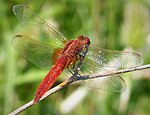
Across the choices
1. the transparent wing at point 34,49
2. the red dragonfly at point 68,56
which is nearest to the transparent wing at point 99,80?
the red dragonfly at point 68,56

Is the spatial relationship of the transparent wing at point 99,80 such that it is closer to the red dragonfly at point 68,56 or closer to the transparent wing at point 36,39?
the red dragonfly at point 68,56

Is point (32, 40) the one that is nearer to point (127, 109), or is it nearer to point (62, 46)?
point (62, 46)

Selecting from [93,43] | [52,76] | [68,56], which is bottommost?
[52,76]

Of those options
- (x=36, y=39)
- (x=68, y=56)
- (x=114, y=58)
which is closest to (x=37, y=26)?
(x=36, y=39)

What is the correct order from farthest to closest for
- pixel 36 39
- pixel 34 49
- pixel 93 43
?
pixel 93 43 → pixel 36 39 → pixel 34 49

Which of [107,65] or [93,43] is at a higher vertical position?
[93,43]

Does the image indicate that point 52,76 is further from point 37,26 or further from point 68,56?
point 37,26

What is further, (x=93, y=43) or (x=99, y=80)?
(x=93, y=43)
